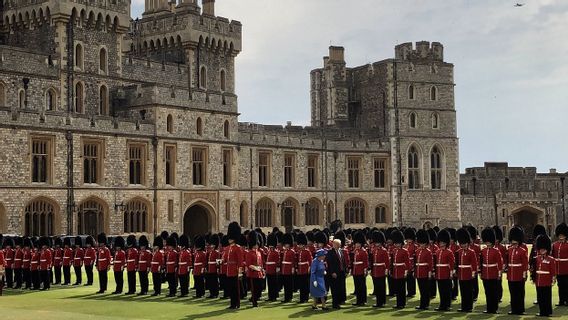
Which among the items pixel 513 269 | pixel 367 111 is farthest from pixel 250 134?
pixel 513 269

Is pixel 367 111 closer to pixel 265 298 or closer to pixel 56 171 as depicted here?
pixel 56 171

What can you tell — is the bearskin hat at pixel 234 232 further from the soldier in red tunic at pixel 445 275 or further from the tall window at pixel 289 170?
the tall window at pixel 289 170

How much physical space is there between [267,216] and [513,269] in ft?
104

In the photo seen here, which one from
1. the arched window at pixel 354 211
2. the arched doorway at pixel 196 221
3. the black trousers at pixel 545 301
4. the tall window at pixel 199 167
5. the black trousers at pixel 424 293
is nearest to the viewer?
the black trousers at pixel 545 301

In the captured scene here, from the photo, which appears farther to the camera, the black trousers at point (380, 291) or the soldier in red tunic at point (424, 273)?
the black trousers at point (380, 291)

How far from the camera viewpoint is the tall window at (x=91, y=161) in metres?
38.3

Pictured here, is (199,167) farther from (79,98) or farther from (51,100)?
(51,100)

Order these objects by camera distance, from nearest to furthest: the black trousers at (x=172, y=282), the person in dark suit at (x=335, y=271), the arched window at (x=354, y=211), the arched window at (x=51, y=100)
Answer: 1. the person in dark suit at (x=335, y=271)
2. the black trousers at (x=172, y=282)
3. the arched window at (x=51, y=100)
4. the arched window at (x=354, y=211)

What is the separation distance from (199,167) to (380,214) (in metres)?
15.7

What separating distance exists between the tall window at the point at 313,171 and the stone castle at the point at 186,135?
0.06 m

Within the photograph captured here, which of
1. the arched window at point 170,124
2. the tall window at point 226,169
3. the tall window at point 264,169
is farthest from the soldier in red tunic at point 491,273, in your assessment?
the tall window at point 264,169

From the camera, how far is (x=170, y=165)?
42156 mm

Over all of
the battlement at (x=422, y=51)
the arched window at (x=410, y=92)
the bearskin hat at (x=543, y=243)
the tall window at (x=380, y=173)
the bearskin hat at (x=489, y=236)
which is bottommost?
the bearskin hat at (x=543, y=243)

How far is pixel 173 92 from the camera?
41844 millimetres
